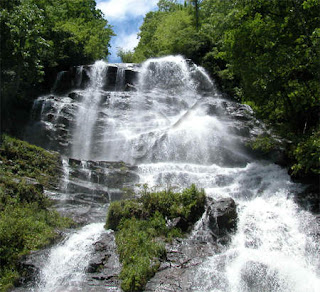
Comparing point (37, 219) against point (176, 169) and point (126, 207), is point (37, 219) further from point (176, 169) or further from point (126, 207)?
point (176, 169)

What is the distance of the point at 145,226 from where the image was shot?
34.3ft

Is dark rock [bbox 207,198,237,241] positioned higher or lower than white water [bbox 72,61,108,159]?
lower

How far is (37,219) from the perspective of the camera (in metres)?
11.1

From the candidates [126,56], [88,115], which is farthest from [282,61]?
[126,56]

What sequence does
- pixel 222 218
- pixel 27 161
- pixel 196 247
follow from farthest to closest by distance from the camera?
pixel 27 161 < pixel 222 218 < pixel 196 247

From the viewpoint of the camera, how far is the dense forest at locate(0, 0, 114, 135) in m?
18.4

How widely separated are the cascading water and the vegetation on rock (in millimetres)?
848

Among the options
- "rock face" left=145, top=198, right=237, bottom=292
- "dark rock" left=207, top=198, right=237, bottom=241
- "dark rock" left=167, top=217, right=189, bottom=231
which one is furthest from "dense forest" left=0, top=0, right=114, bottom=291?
"dark rock" left=207, top=198, right=237, bottom=241

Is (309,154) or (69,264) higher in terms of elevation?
(309,154)

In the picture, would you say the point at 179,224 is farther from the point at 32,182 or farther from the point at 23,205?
the point at 32,182

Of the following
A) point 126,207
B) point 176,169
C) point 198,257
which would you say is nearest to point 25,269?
point 126,207

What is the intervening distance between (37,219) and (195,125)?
12413mm

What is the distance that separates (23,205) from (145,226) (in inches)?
187

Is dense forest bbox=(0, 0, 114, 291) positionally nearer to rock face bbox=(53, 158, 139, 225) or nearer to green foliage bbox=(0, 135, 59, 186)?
green foliage bbox=(0, 135, 59, 186)
